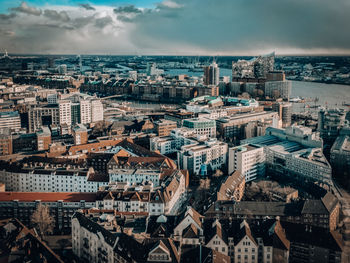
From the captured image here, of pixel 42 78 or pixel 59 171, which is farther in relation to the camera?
pixel 42 78

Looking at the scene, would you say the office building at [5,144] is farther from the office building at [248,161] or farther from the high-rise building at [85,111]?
the office building at [248,161]

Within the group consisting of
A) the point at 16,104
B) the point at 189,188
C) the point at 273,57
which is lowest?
the point at 189,188

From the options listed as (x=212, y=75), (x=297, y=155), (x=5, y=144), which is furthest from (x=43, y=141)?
(x=212, y=75)

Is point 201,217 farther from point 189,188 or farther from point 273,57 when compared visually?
point 273,57

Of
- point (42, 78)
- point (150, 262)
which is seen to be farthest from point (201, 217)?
point (42, 78)

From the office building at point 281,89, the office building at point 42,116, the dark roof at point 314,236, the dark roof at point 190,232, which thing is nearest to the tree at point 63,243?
the dark roof at point 190,232

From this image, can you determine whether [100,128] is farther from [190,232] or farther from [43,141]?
[190,232]

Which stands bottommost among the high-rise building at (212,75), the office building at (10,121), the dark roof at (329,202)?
the dark roof at (329,202)
